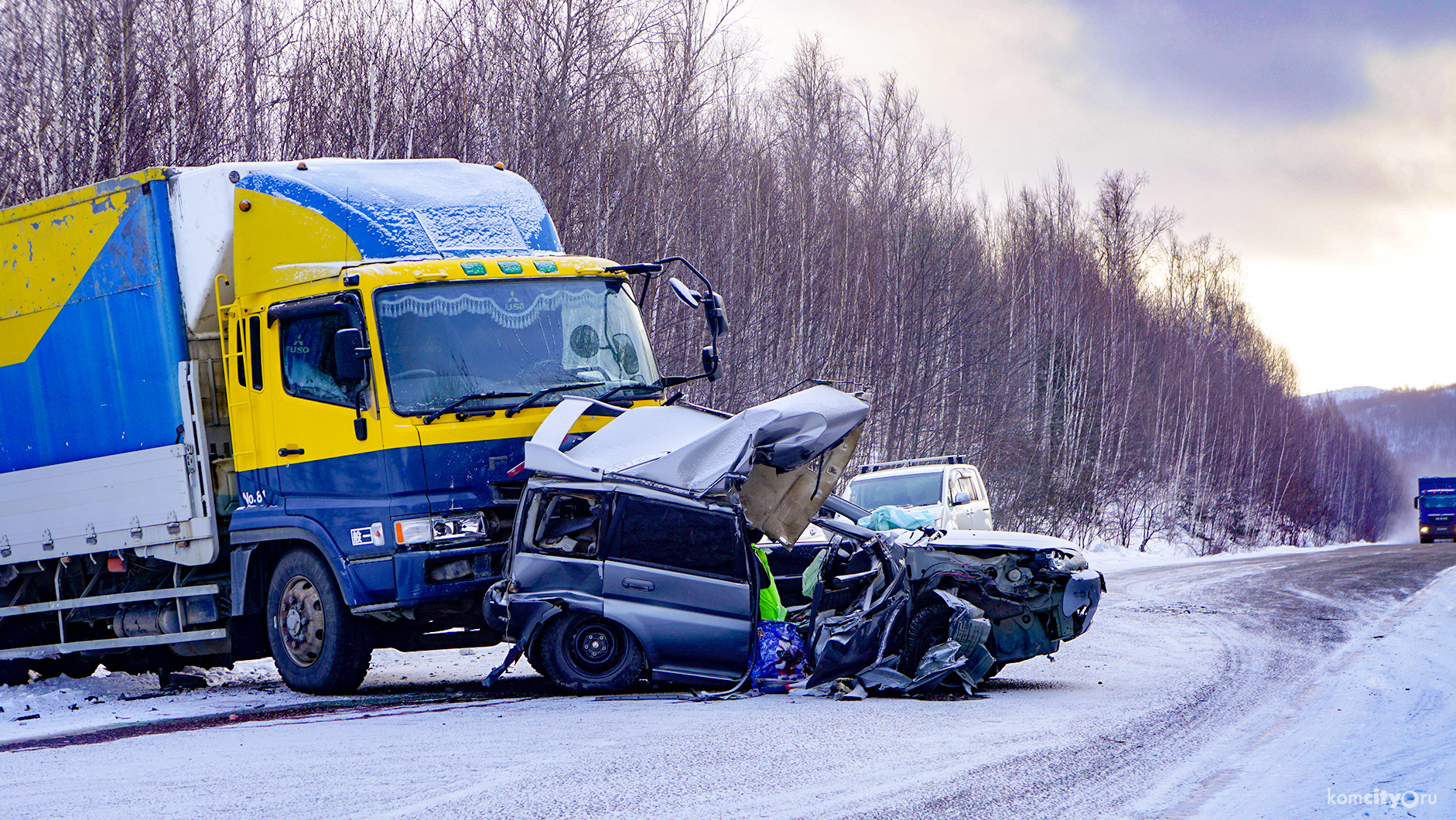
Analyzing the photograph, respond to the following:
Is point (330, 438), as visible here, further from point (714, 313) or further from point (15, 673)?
point (15, 673)

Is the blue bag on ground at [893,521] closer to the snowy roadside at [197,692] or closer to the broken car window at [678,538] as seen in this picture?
the broken car window at [678,538]

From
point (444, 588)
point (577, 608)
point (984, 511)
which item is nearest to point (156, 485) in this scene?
point (444, 588)

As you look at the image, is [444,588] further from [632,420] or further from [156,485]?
[156,485]

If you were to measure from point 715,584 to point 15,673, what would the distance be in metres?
7.40

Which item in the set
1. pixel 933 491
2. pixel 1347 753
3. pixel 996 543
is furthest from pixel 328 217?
pixel 933 491

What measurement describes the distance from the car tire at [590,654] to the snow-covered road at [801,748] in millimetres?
218

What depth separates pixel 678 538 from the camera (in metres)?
8.57

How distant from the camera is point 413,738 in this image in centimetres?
721

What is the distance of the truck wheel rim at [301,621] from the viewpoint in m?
9.39

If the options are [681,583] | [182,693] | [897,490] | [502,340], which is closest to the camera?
[681,583]

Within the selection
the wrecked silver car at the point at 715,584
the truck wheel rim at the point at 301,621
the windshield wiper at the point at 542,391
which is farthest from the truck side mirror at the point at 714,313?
the truck wheel rim at the point at 301,621

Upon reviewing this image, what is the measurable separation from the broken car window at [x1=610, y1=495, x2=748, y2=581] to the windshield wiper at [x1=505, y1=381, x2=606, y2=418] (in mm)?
1057

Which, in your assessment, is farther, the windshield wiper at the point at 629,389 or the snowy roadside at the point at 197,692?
the windshield wiper at the point at 629,389

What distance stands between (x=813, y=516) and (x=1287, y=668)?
409cm
